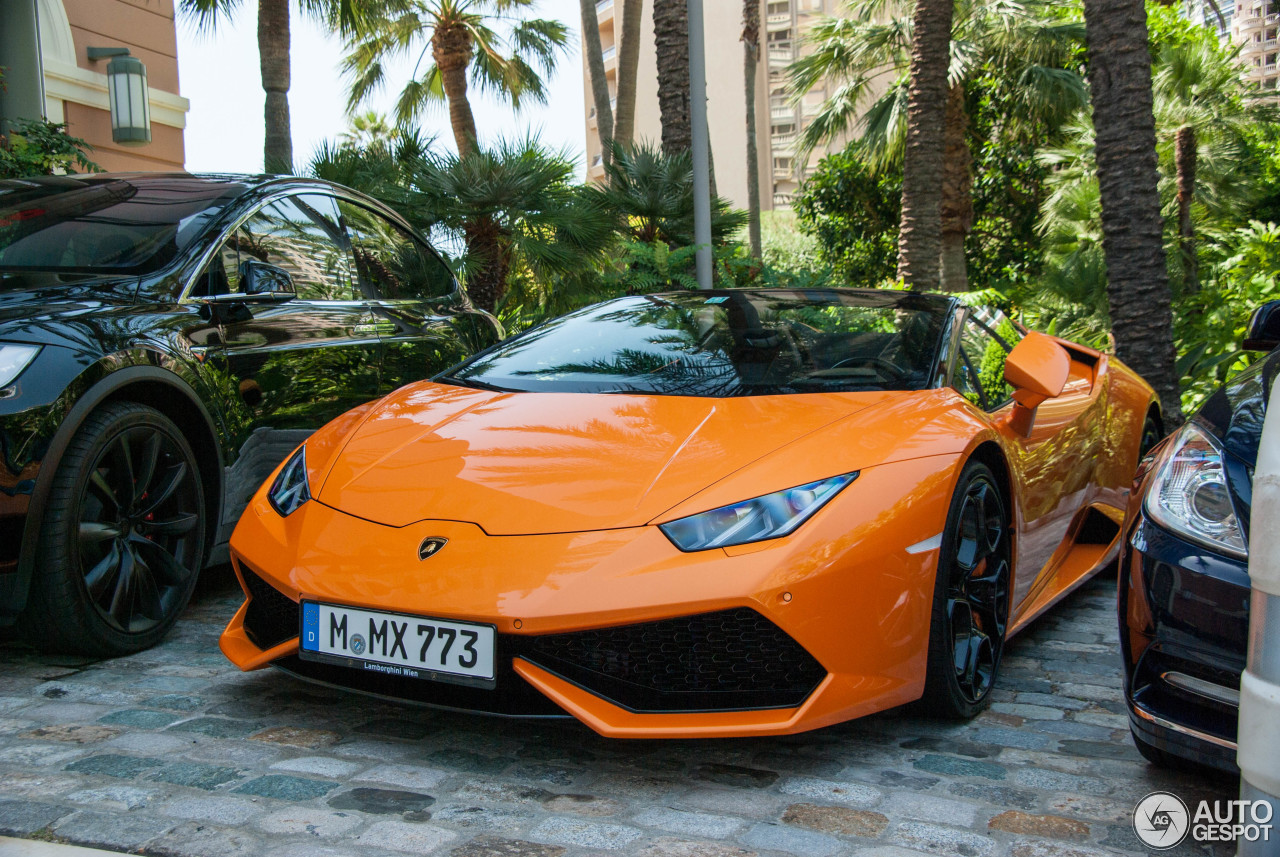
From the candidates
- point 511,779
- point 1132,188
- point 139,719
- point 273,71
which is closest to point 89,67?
point 273,71

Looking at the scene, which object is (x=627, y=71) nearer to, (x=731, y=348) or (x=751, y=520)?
(x=731, y=348)

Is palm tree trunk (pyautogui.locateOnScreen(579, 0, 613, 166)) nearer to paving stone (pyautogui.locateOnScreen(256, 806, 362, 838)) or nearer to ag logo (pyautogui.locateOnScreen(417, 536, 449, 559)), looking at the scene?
ag logo (pyautogui.locateOnScreen(417, 536, 449, 559))

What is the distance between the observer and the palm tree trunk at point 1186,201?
35.7 feet

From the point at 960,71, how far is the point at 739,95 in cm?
3237

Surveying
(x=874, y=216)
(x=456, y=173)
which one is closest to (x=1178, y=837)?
(x=456, y=173)

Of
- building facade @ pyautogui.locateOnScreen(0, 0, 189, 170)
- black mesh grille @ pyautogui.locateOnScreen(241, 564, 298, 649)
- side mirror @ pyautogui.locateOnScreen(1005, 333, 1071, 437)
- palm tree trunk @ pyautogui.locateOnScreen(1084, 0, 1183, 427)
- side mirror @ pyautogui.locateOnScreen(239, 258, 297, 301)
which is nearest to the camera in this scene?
black mesh grille @ pyautogui.locateOnScreen(241, 564, 298, 649)

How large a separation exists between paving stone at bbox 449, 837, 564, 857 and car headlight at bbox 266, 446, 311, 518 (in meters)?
1.08

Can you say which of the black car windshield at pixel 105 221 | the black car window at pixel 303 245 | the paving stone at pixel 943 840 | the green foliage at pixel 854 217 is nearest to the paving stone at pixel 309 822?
the paving stone at pixel 943 840

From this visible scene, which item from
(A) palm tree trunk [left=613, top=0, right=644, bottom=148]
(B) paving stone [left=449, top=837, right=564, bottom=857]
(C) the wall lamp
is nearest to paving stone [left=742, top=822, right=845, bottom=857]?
(B) paving stone [left=449, top=837, right=564, bottom=857]

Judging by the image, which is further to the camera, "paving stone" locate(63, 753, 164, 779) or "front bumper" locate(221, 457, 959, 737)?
"paving stone" locate(63, 753, 164, 779)

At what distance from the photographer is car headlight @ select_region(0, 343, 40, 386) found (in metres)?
2.90

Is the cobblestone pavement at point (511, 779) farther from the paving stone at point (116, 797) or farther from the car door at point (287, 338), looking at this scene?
the car door at point (287, 338)

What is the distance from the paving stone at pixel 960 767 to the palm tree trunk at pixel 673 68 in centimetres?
794

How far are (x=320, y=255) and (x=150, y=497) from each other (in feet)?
4.73
